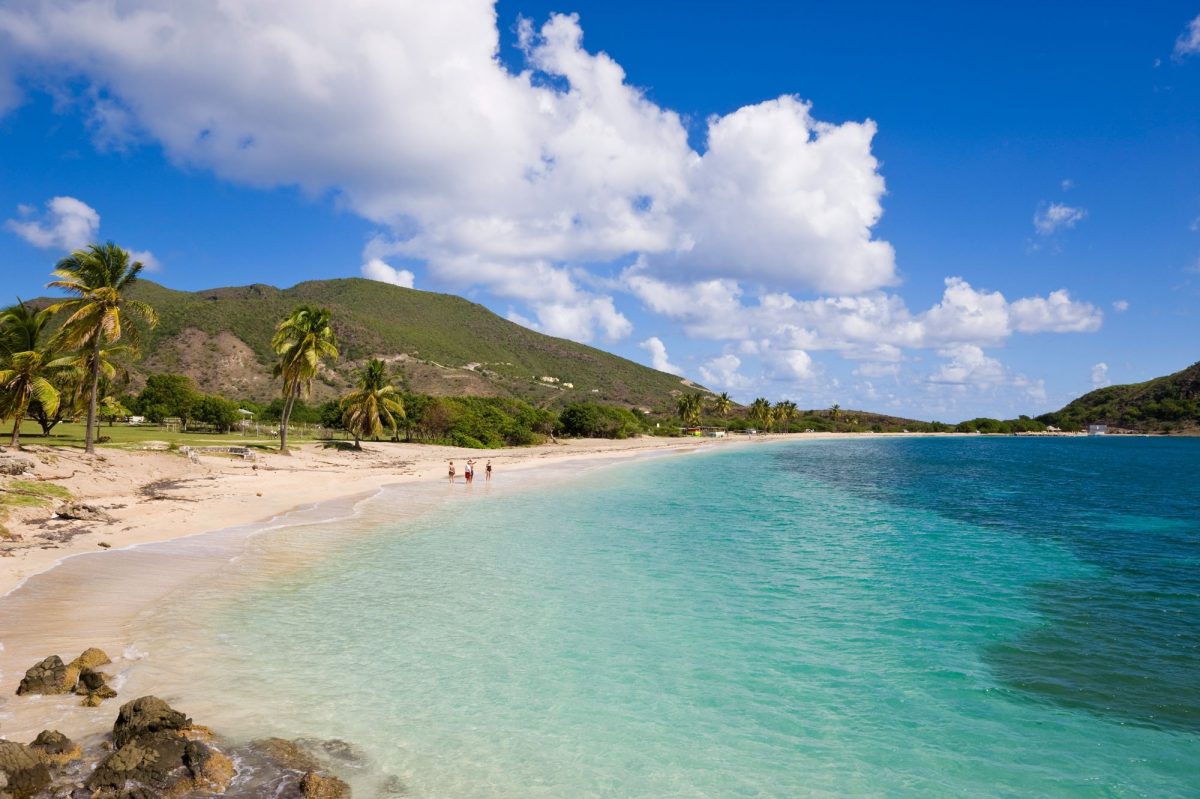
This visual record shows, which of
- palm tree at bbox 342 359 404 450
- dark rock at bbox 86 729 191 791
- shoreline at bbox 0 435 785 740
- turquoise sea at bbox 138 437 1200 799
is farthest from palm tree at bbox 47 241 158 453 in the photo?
dark rock at bbox 86 729 191 791

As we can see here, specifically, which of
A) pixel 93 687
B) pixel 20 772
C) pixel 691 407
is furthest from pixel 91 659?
pixel 691 407

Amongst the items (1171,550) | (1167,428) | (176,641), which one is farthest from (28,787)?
(1167,428)

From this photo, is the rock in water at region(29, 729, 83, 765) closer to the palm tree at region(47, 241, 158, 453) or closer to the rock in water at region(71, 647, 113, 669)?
the rock in water at region(71, 647, 113, 669)

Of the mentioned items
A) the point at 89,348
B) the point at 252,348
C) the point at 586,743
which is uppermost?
the point at 252,348

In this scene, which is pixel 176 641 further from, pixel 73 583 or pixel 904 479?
pixel 904 479

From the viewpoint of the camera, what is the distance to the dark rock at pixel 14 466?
2219 centimetres

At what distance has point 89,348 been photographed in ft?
111

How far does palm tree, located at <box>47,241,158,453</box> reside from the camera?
104 ft

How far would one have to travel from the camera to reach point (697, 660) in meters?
12.3

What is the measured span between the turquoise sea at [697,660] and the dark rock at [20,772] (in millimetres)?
2069

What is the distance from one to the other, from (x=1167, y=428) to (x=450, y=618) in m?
254

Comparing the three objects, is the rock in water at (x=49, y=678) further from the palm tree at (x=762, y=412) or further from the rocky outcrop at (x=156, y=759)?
the palm tree at (x=762, y=412)

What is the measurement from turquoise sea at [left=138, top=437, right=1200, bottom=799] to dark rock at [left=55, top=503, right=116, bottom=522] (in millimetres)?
4912

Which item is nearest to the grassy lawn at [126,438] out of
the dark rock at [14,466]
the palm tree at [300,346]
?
the palm tree at [300,346]
